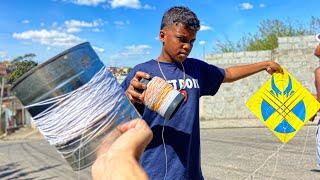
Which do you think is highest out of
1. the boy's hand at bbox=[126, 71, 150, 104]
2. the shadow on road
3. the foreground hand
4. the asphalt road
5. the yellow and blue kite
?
the boy's hand at bbox=[126, 71, 150, 104]

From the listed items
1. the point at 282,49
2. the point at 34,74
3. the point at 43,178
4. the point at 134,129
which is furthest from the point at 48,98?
the point at 282,49

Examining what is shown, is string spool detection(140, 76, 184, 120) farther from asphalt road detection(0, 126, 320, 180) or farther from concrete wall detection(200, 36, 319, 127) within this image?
concrete wall detection(200, 36, 319, 127)

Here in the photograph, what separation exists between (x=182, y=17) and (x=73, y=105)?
1.18m

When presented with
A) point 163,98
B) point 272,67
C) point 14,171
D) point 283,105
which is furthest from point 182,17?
point 14,171

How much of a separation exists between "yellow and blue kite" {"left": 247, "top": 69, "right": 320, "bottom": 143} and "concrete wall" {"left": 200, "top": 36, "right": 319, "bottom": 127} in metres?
13.0

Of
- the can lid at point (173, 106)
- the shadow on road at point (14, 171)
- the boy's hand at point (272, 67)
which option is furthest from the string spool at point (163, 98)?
the shadow on road at point (14, 171)

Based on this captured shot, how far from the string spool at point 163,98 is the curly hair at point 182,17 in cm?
52

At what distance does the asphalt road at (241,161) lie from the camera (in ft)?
23.8

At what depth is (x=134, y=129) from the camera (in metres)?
1.22

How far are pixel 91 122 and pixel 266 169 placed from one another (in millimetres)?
6568

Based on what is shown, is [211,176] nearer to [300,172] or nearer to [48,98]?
[300,172]

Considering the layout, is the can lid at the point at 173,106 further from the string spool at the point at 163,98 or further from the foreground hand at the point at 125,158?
the foreground hand at the point at 125,158

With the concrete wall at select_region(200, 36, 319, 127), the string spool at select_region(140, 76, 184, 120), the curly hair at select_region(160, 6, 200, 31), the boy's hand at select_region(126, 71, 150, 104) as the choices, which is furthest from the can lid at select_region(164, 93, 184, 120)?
the concrete wall at select_region(200, 36, 319, 127)

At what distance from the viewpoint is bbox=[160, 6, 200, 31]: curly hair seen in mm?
2393
